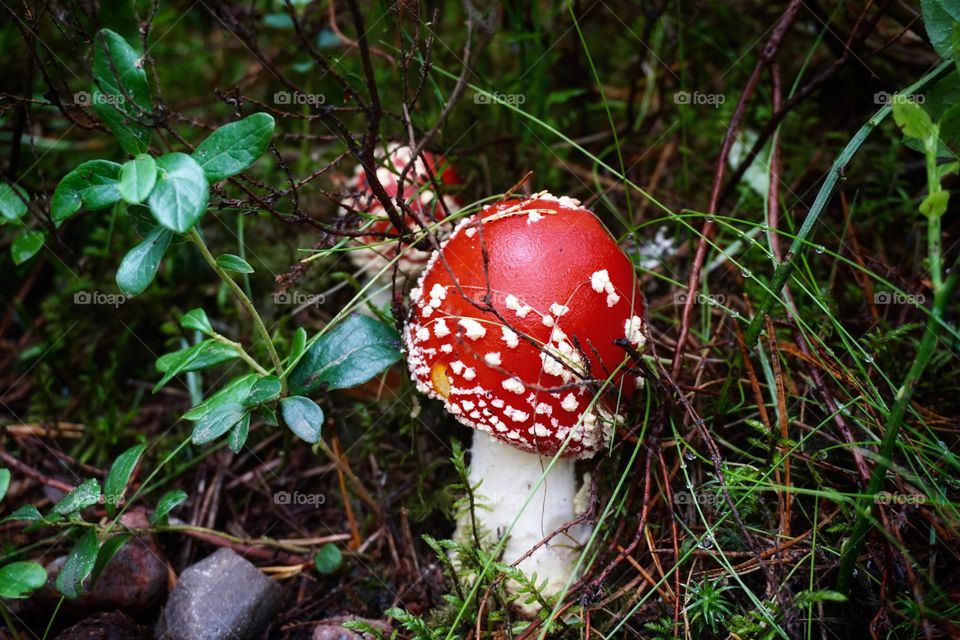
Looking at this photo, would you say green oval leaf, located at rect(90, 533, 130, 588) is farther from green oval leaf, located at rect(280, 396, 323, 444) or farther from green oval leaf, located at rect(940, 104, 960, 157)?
green oval leaf, located at rect(940, 104, 960, 157)

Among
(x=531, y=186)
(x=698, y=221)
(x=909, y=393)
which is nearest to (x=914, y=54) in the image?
(x=698, y=221)

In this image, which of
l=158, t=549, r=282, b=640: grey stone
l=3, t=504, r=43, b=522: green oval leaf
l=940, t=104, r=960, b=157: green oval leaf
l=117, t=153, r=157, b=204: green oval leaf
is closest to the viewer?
l=117, t=153, r=157, b=204: green oval leaf

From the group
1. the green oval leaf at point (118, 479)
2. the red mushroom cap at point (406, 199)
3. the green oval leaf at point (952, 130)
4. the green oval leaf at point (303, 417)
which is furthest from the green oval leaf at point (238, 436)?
the green oval leaf at point (952, 130)

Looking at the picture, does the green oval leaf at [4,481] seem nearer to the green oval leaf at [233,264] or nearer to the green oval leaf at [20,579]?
the green oval leaf at [20,579]

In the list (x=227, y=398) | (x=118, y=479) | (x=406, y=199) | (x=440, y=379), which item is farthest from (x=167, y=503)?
(x=406, y=199)

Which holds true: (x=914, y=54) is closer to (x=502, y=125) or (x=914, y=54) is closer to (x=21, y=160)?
(x=502, y=125)

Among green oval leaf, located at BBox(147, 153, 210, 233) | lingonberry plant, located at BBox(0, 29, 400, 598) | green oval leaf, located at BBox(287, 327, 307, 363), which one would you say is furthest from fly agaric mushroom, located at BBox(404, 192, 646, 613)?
green oval leaf, located at BBox(147, 153, 210, 233)
